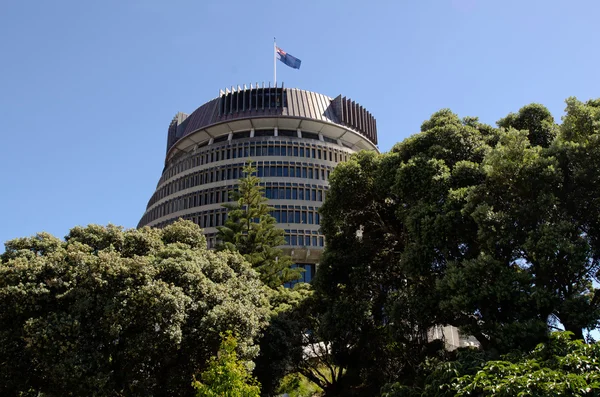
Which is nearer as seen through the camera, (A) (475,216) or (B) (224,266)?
(A) (475,216)

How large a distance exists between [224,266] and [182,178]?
35.5 meters

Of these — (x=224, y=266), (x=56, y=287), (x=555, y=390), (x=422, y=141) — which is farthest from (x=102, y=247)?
(x=555, y=390)

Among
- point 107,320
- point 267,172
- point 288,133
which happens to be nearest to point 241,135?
point 288,133

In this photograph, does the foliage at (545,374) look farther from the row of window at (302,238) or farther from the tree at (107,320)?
the row of window at (302,238)

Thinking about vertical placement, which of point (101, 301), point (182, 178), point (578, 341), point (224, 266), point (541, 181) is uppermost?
point (182, 178)

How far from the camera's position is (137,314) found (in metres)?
15.9

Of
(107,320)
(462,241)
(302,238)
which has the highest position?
(302,238)

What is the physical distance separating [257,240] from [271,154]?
18429mm

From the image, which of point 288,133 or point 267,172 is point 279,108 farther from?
point 267,172

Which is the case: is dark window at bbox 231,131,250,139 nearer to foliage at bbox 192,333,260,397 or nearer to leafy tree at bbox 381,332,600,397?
→ foliage at bbox 192,333,260,397

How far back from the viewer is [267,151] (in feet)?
166

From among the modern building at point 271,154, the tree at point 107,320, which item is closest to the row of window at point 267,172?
the modern building at point 271,154

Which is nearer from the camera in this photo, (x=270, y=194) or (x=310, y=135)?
(x=270, y=194)

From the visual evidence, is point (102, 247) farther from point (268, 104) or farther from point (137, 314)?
point (268, 104)
